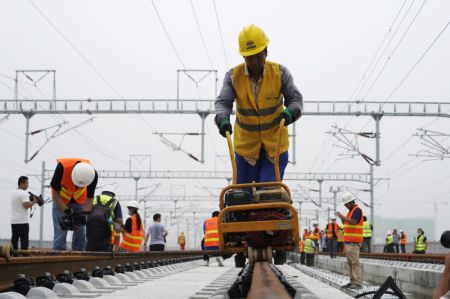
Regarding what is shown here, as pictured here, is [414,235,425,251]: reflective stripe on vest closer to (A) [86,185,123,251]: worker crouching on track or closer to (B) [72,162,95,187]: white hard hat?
(A) [86,185,123,251]: worker crouching on track

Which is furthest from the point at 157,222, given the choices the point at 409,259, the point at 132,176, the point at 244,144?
the point at 132,176

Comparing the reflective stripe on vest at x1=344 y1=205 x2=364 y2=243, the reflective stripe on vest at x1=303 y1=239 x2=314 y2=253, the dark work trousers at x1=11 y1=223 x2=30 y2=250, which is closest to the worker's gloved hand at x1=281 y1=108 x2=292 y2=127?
the reflective stripe on vest at x1=344 y1=205 x2=364 y2=243

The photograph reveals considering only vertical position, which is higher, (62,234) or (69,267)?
(62,234)

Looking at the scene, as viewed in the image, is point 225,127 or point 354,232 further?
point 354,232

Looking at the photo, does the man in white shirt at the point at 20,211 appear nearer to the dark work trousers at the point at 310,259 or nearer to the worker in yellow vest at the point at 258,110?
the worker in yellow vest at the point at 258,110

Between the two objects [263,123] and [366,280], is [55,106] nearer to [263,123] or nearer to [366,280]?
[366,280]

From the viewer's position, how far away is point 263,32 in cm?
570

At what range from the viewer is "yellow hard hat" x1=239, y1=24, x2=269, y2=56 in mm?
5625

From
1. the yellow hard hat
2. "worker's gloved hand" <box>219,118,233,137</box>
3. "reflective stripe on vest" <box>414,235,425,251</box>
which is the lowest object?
"reflective stripe on vest" <box>414,235,425,251</box>

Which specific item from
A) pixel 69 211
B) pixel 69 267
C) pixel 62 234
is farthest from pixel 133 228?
pixel 69 267

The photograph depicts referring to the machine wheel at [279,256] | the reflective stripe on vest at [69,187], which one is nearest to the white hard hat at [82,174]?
the reflective stripe on vest at [69,187]

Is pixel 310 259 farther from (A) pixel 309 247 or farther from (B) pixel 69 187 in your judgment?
(B) pixel 69 187

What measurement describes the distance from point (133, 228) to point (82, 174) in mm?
5354

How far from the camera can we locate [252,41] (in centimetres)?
563
